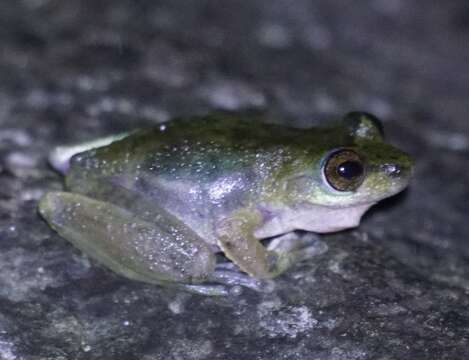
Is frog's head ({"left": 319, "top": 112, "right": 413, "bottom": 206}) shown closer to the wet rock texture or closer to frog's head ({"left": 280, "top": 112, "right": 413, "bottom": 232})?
frog's head ({"left": 280, "top": 112, "right": 413, "bottom": 232})

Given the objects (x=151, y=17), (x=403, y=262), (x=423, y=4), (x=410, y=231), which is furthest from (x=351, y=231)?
(x=423, y=4)

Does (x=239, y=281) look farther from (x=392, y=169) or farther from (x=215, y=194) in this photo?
(x=392, y=169)

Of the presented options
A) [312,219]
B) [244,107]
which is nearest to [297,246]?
[312,219]

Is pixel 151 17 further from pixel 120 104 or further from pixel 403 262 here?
pixel 403 262

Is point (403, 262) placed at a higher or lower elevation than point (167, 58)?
lower

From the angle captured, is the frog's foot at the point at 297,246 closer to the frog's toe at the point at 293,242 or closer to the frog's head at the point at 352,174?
the frog's toe at the point at 293,242

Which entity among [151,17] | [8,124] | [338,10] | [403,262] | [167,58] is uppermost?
[338,10]

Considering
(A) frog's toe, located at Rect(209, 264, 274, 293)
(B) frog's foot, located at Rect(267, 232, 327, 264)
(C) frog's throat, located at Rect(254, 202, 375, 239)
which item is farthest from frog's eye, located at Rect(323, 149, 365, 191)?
(A) frog's toe, located at Rect(209, 264, 274, 293)
